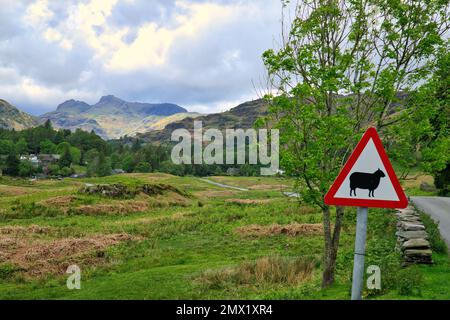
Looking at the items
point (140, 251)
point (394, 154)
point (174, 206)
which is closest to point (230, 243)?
point (140, 251)

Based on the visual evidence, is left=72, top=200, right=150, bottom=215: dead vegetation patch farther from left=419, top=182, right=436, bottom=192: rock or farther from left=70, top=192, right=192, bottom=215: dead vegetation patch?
left=419, top=182, right=436, bottom=192: rock

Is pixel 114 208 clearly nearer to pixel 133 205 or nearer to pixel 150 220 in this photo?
pixel 133 205

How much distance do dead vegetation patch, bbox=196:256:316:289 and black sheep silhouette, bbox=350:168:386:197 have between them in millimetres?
9160

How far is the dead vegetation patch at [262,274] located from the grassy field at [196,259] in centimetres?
5

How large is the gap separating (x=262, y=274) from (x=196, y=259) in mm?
6827

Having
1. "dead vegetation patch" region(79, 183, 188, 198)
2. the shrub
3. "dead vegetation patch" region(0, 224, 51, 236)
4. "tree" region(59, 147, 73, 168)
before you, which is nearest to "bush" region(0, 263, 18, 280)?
"dead vegetation patch" region(0, 224, 51, 236)

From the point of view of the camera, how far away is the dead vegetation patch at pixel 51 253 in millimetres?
20312

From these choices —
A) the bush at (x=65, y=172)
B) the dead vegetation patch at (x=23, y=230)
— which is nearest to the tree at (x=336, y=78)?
the dead vegetation patch at (x=23, y=230)

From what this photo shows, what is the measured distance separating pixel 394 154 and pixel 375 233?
956cm

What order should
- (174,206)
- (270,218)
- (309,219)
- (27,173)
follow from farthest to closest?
(27,173) → (174,206) → (270,218) → (309,219)

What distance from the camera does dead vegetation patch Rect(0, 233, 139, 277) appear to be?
20312mm

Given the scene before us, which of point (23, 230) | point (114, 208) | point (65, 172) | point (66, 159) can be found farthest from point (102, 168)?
point (23, 230)

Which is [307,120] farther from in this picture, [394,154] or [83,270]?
[83,270]

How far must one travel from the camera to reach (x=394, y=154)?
1281 cm
